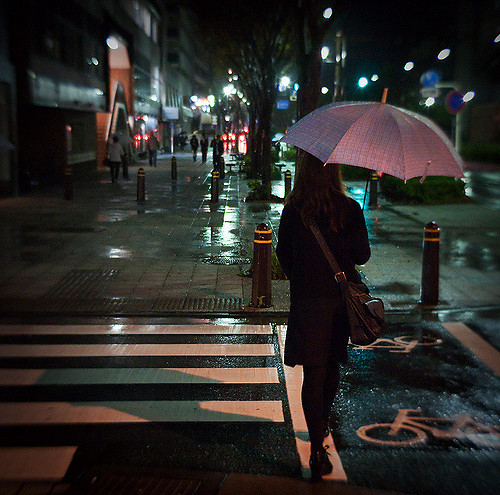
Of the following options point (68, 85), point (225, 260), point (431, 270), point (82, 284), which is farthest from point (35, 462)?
point (68, 85)

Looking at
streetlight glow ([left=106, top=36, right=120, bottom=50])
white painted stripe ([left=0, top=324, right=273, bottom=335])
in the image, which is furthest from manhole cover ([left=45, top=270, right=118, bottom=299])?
streetlight glow ([left=106, top=36, right=120, bottom=50])

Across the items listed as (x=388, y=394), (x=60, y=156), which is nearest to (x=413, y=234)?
(x=388, y=394)

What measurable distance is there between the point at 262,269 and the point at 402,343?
2067 mm

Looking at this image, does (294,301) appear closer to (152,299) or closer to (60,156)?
(152,299)

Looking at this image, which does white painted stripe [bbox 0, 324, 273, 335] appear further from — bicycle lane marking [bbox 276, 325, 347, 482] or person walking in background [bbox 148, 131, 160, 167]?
person walking in background [bbox 148, 131, 160, 167]

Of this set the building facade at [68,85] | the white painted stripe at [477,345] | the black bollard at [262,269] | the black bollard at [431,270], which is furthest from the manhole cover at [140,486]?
the building facade at [68,85]

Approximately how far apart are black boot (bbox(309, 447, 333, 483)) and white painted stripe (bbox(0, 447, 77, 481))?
5.11 feet

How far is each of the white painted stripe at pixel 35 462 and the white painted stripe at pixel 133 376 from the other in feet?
4.16

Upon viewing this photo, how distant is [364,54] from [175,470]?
49.1 m

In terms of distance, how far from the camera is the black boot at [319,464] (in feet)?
12.7

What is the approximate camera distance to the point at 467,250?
12148mm

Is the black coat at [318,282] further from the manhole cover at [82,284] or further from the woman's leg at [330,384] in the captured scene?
the manhole cover at [82,284]

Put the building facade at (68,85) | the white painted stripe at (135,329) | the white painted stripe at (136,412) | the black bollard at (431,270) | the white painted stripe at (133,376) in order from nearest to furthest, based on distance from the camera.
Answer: the white painted stripe at (136,412) → the white painted stripe at (133,376) → the white painted stripe at (135,329) → the black bollard at (431,270) → the building facade at (68,85)

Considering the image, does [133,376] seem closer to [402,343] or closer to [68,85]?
[402,343]
